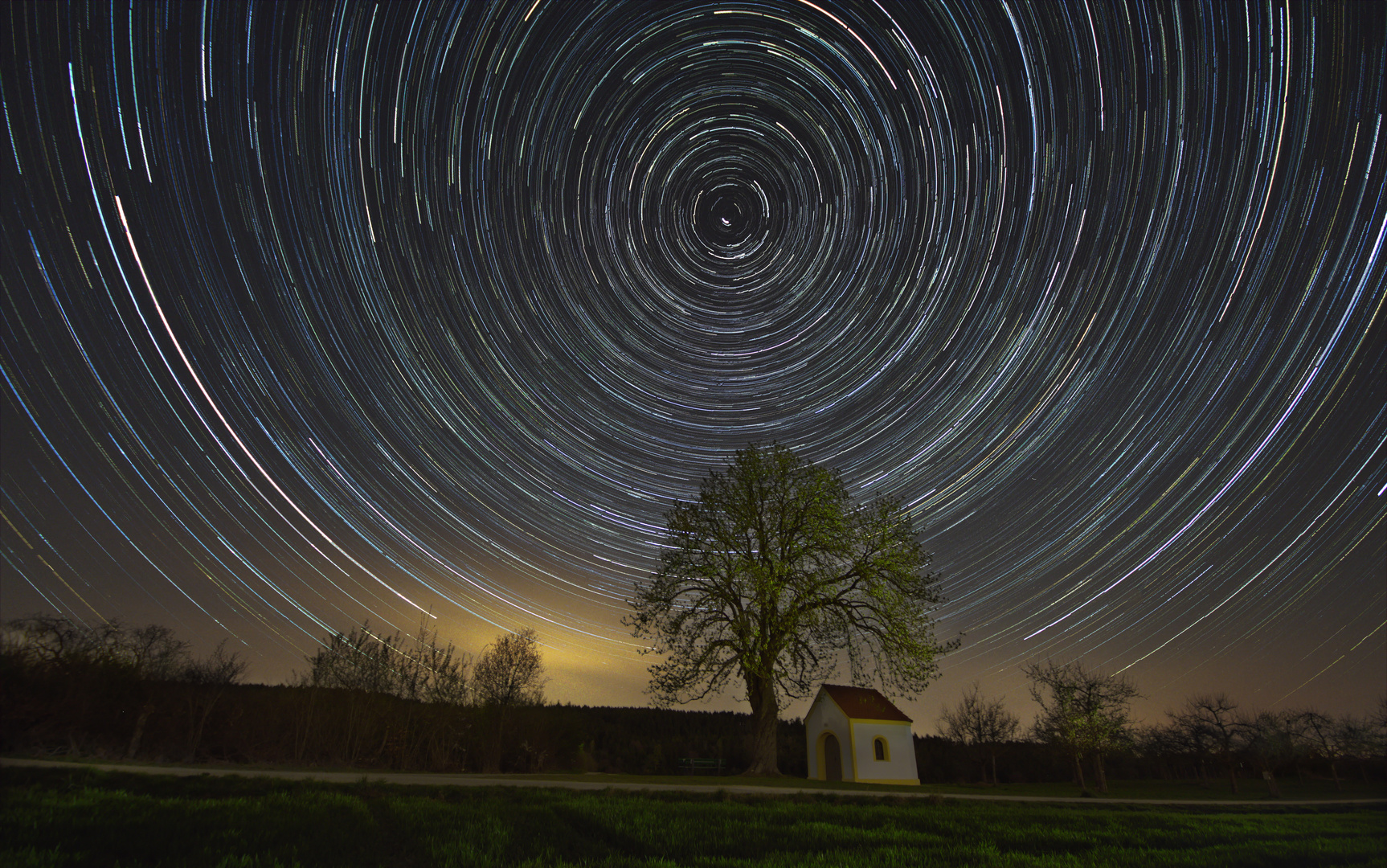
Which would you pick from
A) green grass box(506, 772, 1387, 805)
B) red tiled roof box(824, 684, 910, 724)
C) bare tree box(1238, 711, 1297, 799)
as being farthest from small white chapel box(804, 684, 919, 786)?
bare tree box(1238, 711, 1297, 799)

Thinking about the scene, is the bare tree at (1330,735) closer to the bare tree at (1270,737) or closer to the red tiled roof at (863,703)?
the bare tree at (1270,737)

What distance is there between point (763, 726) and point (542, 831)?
58.3 feet

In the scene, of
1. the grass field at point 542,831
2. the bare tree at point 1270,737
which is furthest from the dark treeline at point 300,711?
the bare tree at point 1270,737

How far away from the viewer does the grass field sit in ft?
18.6

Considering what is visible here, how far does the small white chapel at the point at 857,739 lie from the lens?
98.5 ft

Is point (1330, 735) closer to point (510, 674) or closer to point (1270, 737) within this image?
point (1270, 737)

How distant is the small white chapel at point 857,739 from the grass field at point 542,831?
19754mm

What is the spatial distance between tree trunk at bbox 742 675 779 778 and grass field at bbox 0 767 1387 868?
11891 millimetres

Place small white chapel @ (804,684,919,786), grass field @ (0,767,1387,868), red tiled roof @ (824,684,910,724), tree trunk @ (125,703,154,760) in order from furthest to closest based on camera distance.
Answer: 1. red tiled roof @ (824,684,910,724)
2. small white chapel @ (804,684,919,786)
3. tree trunk @ (125,703,154,760)
4. grass field @ (0,767,1387,868)

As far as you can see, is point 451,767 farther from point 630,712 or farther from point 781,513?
point 630,712

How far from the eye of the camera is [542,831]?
736 cm

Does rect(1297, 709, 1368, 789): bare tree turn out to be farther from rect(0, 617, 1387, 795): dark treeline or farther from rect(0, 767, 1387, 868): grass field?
rect(0, 767, 1387, 868): grass field

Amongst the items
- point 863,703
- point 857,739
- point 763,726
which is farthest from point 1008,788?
point 763,726

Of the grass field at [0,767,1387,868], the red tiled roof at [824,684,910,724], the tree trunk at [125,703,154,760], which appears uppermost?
the red tiled roof at [824,684,910,724]
